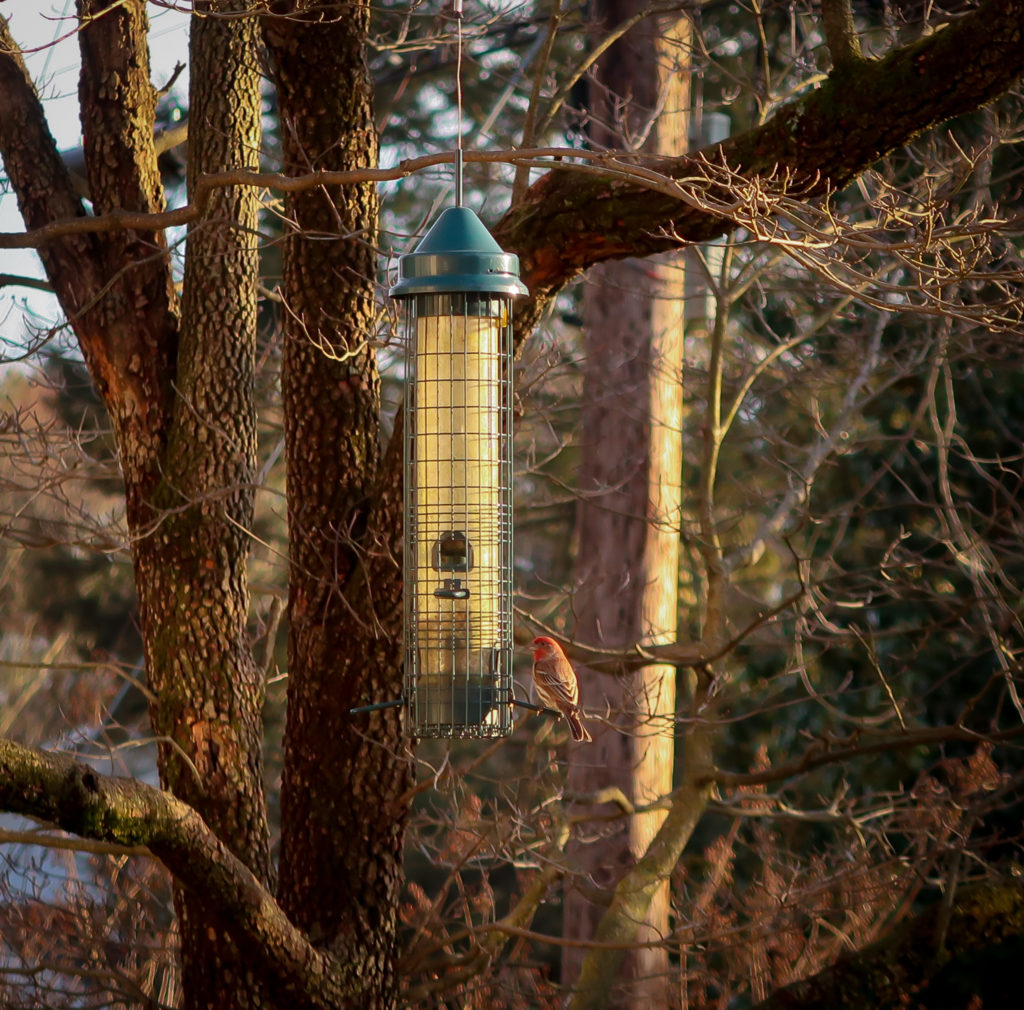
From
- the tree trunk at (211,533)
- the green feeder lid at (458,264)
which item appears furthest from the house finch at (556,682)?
the green feeder lid at (458,264)

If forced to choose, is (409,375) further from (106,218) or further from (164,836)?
(164,836)

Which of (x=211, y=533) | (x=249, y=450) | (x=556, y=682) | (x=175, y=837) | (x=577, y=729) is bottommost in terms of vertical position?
(x=175, y=837)

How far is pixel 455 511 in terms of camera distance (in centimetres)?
367

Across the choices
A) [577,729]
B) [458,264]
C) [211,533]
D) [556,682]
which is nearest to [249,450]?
[211,533]

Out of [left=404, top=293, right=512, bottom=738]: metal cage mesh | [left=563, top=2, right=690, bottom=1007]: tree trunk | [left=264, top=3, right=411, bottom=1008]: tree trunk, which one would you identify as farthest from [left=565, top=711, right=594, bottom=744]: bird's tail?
[left=563, top=2, right=690, bottom=1007]: tree trunk

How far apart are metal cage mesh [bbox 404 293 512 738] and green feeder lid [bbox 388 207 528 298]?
1.36ft

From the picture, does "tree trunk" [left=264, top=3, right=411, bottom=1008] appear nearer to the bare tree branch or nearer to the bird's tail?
the bare tree branch

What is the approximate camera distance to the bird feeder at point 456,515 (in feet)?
11.8

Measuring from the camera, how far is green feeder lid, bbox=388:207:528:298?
3092 millimetres

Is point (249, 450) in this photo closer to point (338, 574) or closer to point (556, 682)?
point (338, 574)

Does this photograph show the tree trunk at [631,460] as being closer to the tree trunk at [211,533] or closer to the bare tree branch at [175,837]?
the tree trunk at [211,533]

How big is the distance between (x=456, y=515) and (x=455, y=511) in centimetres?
Result: 1

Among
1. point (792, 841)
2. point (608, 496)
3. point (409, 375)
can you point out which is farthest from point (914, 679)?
point (409, 375)

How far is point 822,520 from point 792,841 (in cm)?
546
